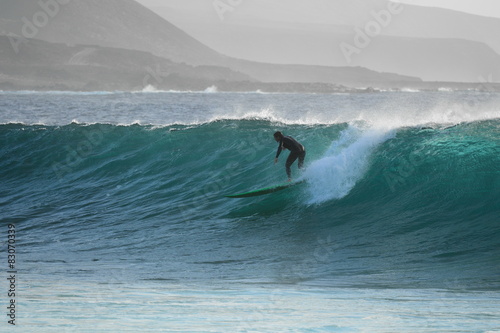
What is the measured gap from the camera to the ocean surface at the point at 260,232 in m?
7.88

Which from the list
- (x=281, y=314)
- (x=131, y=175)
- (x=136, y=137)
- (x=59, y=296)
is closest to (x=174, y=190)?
(x=131, y=175)

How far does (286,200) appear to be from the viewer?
14.6m

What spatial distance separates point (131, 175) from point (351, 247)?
9609mm

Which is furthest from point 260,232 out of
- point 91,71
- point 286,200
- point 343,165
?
point 91,71

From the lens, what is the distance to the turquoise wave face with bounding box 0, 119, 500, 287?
11.2m

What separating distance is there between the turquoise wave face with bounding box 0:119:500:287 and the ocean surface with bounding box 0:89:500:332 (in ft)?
0.18

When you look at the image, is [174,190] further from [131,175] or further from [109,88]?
[109,88]

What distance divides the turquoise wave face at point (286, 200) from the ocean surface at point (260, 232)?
53 millimetres

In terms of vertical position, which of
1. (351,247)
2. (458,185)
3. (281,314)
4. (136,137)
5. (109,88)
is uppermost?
(109,88)

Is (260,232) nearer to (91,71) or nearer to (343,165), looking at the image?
(343,165)

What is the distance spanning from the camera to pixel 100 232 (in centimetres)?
1382

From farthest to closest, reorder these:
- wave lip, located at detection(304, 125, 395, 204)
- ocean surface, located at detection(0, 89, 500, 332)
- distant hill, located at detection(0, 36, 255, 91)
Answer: distant hill, located at detection(0, 36, 255, 91)
wave lip, located at detection(304, 125, 395, 204)
ocean surface, located at detection(0, 89, 500, 332)

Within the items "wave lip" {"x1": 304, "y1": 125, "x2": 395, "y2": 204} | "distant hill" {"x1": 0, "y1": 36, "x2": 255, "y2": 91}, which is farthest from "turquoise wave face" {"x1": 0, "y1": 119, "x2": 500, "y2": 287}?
"distant hill" {"x1": 0, "y1": 36, "x2": 255, "y2": 91}

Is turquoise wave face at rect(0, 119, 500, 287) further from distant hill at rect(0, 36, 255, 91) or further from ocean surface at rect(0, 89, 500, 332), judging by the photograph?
distant hill at rect(0, 36, 255, 91)
